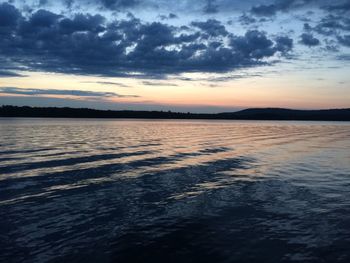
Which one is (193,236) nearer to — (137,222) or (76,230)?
(137,222)

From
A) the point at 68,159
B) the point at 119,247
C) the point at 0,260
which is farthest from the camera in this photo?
the point at 68,159

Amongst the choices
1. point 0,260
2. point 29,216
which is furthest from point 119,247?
point 29,216

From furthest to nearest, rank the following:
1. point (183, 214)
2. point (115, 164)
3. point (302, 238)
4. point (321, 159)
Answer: point (321, 159) → point (115, 164) → point (183, 214) → point (302, 238)

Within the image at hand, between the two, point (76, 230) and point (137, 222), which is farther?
point (137, 222)

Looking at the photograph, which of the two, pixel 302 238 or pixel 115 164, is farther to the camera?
pixel 115 164

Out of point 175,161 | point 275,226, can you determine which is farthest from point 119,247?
point 175,161

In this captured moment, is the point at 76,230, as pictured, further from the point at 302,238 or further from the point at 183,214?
the point at 302,238

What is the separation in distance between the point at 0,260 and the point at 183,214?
7.48 meters

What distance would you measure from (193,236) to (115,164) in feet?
59.1

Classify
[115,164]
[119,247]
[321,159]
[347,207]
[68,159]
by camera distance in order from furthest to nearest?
[321,159] → [68,159] → [115,164] → [347,207] → [119,247]

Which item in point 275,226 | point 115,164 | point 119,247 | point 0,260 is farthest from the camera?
point 115,164

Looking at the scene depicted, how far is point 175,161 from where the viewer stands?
32.1m

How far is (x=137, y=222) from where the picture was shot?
14141 mm

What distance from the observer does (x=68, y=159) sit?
31.6m
